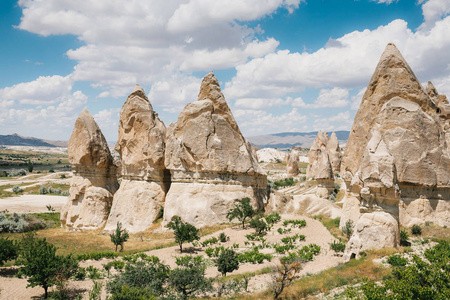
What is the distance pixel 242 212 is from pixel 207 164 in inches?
185

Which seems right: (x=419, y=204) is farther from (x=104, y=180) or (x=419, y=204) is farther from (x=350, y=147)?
(x=104, y=180)

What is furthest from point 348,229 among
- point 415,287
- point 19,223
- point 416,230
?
point 19,223

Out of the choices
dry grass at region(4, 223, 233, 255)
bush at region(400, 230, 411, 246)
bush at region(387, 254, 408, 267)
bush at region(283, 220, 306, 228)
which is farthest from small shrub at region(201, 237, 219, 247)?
bush at region(387, 254, 408, 267)

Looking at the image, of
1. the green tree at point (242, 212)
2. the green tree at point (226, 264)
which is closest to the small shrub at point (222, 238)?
the green tree at point (242, 212)

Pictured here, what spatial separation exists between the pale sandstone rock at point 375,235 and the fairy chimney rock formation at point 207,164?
11927 millimetres

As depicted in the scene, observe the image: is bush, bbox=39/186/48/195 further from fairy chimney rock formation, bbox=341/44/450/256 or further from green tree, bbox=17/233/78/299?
fairy chimney rock formation, bbox=341/44/450/256

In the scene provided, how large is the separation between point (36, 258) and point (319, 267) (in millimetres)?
12165

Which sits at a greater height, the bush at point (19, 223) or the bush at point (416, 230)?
the bush at point (416, 230)

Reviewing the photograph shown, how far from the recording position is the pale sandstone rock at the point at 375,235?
13.9m

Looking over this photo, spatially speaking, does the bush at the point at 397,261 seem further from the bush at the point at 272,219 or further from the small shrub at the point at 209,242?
the bush at the point at 272,219

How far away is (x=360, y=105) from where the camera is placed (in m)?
21.6

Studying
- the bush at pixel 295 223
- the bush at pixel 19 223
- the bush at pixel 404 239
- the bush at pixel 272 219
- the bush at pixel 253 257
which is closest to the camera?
the bush at pixel 404 239

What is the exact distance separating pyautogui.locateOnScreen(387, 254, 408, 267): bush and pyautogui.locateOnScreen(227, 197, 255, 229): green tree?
11.8m

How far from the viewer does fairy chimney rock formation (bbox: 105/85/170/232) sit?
27375mm
